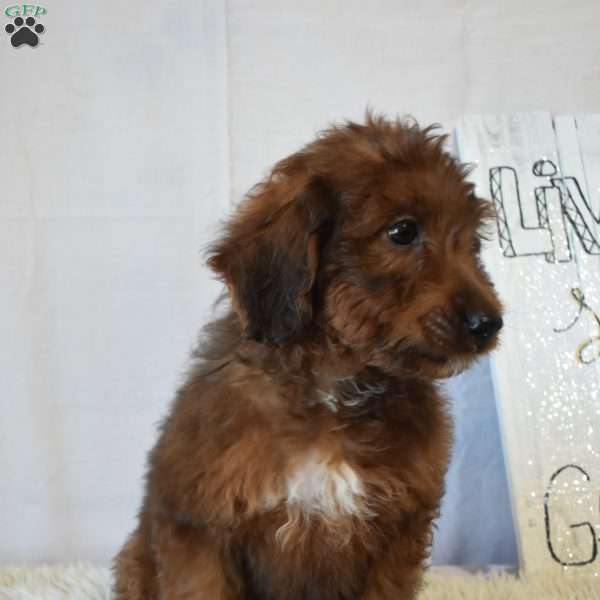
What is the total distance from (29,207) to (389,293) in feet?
5.44

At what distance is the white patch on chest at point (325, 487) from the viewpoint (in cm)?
170

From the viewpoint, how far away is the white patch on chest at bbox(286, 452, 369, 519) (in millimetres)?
1699

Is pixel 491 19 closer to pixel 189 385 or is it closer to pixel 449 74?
pixel 449 74

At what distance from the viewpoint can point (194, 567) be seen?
1.72 meters

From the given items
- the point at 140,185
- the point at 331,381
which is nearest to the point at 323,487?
the point at 331,381

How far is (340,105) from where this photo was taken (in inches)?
115

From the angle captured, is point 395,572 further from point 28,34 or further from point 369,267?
point 28,34

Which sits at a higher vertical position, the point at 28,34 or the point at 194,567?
the point at 28,34

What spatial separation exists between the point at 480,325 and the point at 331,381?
0.36m

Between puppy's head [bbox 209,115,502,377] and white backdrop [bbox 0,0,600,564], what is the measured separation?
1.19 metres

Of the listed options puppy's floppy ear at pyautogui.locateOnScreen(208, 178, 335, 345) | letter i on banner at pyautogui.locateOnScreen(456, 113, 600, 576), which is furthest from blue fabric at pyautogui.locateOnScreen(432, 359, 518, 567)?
puppy's floppy ear at pyautogui.locateOnScreen(208, 178, 335, 345)

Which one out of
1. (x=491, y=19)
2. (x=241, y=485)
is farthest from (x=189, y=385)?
(x=491, y=19)

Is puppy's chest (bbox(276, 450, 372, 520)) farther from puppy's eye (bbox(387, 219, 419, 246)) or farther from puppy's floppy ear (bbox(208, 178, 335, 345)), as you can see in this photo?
puppy's eye (bbox(387, 219, 419, 246))

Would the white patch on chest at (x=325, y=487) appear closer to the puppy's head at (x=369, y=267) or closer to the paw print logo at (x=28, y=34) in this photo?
the puppy's head at (x=369, y=267)
